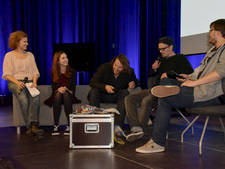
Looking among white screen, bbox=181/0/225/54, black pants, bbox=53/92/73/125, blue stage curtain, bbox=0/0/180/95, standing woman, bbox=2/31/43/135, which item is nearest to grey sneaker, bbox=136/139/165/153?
black pants, bbox=53/92/73/125

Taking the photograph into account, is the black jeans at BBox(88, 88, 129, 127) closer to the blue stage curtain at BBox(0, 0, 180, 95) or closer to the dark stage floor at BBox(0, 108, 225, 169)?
the dark stage floor at BBox(0, 108, 225, 169)

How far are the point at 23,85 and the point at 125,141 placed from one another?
1.40m

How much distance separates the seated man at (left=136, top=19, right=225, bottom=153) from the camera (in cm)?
217

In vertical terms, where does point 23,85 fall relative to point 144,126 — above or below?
above

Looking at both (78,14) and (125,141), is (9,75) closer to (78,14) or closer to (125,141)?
(125,141)

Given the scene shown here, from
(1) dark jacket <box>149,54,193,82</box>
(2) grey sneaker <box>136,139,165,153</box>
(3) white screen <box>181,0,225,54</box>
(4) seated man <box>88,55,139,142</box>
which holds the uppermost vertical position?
(3) white screen <box>181,0,225,54</box>

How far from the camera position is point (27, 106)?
11.0 ft

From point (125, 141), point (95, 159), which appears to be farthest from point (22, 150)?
point (125, 141)

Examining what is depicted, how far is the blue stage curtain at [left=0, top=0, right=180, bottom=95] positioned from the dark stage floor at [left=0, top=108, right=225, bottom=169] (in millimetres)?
4078

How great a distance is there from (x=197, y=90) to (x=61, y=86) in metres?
1.86

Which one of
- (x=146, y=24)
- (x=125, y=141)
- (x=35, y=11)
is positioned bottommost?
(x=125, y=141)

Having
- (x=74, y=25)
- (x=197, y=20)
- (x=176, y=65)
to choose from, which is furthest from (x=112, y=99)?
(x=74, y=25)

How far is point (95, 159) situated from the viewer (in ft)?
7.11

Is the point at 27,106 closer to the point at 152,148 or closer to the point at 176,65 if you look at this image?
the point at 152,148
